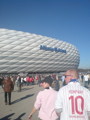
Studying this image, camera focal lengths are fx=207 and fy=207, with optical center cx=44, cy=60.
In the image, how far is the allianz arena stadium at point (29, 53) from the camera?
3647 cm

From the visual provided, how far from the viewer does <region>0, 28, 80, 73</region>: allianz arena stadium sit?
36.5m

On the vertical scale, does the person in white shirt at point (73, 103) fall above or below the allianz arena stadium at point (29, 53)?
below

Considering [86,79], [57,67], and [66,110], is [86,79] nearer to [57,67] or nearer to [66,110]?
[66,110]

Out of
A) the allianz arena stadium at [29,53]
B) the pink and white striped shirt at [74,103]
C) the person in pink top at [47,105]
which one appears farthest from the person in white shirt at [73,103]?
the allianz arena stadium at [29,53]

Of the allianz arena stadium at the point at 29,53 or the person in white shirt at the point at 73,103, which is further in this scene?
the allianz arena stadium at the point at 29,53

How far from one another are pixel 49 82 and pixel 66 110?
955 millimetres

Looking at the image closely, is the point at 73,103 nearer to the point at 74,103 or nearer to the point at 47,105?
the point at 74,103

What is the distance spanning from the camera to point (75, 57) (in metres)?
51.8

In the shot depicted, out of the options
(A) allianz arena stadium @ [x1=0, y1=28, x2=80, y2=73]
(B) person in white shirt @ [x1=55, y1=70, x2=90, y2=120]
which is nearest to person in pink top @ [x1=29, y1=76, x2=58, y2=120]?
(B) person in white shirt @ [x1=55, y1=70, x2=90, y2=120]

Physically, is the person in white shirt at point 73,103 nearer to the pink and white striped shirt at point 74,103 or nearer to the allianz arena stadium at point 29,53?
the pink and white striped shirt at point 74,103

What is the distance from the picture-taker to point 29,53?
127ft

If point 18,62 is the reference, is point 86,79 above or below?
below

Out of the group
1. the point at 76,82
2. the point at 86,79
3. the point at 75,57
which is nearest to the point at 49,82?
the point at 76,82

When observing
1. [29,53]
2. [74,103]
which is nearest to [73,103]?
[74,103]
